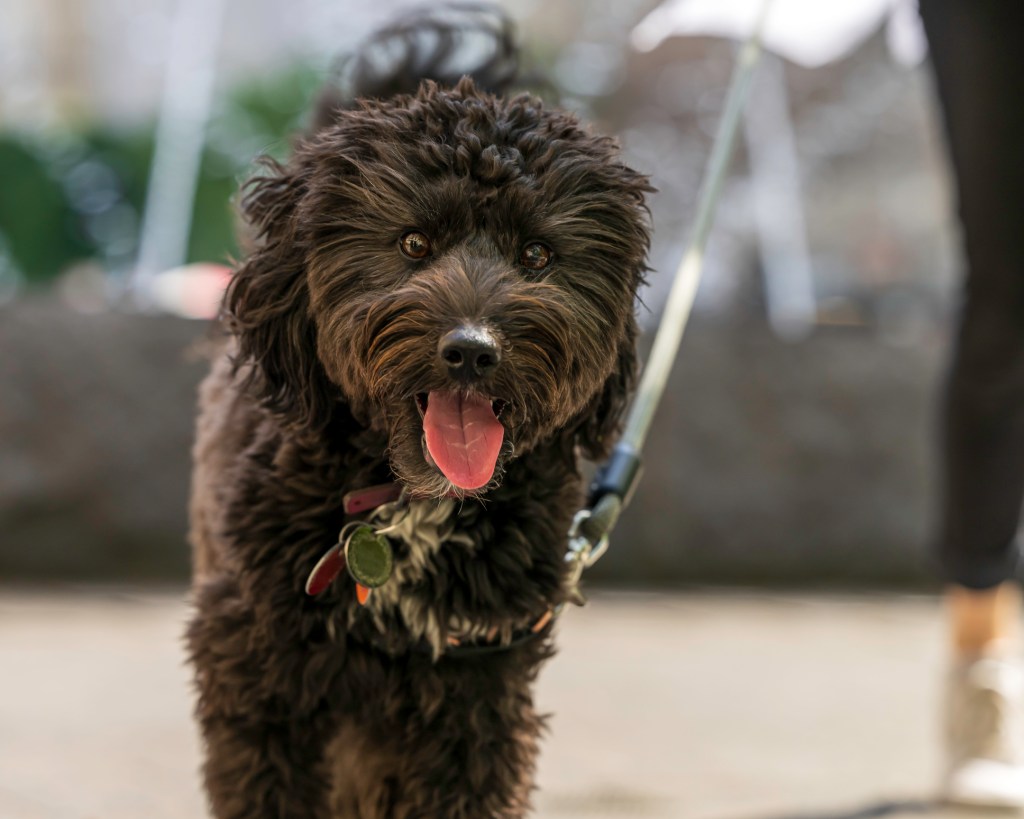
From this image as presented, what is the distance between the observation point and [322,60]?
717 cm

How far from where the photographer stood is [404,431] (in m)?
1.97

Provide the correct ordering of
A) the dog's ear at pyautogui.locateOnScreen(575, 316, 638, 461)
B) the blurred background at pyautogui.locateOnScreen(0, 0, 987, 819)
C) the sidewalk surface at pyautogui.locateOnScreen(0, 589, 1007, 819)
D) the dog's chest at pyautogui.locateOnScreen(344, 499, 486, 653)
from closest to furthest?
1. the dog's chest at pyautogui.locateOnScreen(344, 499, 486, 653)
2. the dog's ear at pyautogui.locateOnScreen(575, 316, 638, 461)
3. the sidewalk surface at pyautogui.locateOnScreen(0, 589, 1007, 819)
4. the blurred background at pyautogui.locateOnScreen(0, 0, 987, 819)

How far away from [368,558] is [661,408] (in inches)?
164

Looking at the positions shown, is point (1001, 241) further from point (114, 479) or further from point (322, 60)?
point (322, 60)

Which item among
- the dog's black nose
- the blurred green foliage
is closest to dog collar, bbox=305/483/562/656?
the dog's black nose

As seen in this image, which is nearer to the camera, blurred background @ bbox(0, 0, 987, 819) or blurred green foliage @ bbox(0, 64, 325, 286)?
blurred background @ bbox(0, 0, 987, 819)

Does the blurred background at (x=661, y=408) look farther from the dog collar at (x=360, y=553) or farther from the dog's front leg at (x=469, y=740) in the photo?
the dog collar at (x=360, y=553)

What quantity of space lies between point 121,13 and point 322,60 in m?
1.68

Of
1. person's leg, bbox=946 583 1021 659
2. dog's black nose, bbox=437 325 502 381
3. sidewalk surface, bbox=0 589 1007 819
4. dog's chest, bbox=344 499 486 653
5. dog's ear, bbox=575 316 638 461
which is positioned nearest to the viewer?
dog's black nose, bbox=437 325 502 381

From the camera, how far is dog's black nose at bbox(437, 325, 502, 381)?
5.99 feet

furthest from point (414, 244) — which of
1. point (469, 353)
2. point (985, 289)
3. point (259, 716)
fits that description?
point (985, 289)

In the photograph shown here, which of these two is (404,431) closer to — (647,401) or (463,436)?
(463,436)

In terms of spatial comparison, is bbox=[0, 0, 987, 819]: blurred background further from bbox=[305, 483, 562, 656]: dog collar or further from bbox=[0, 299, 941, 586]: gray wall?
bbox=[305, 483, 562, 656]: dog collar

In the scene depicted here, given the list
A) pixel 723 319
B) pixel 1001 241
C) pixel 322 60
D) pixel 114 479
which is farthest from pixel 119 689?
pixel 322 60
